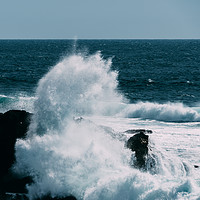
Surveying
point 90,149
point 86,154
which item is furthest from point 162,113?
point 86,154

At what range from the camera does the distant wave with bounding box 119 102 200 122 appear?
30852 mm

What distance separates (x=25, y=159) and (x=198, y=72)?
5281cm

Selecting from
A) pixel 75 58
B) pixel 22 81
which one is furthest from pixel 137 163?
pixel 22 81

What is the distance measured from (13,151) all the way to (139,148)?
5.62 metres

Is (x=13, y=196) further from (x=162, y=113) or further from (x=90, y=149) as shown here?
(x=162, y=113)

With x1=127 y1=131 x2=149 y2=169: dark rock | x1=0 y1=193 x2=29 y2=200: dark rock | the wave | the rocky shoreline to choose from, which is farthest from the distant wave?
x1=0 y1=193 x2=29 y2=200: dark rock

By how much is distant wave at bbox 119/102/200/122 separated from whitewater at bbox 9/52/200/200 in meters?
6.10

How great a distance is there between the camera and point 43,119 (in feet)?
57.7

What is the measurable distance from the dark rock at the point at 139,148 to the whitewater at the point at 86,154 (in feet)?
1.20

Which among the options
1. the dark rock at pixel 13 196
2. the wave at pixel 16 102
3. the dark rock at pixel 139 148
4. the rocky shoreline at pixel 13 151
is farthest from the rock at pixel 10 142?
the wave at pixel 16 102

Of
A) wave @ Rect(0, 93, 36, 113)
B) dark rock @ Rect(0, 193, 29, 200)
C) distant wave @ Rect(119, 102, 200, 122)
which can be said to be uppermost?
distant wave @ Rect(119, 102, 200, 122)

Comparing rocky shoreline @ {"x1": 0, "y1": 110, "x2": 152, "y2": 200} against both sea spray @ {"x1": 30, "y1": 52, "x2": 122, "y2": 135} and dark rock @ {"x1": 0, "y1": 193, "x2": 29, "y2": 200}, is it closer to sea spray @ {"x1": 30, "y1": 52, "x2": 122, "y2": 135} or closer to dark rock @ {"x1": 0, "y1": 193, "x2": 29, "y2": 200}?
dark rock @ {"x1": 0, "y1": 193, "x2": 29, "y2": 200}

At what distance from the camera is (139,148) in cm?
1689

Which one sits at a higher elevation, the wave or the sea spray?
the sea spray
